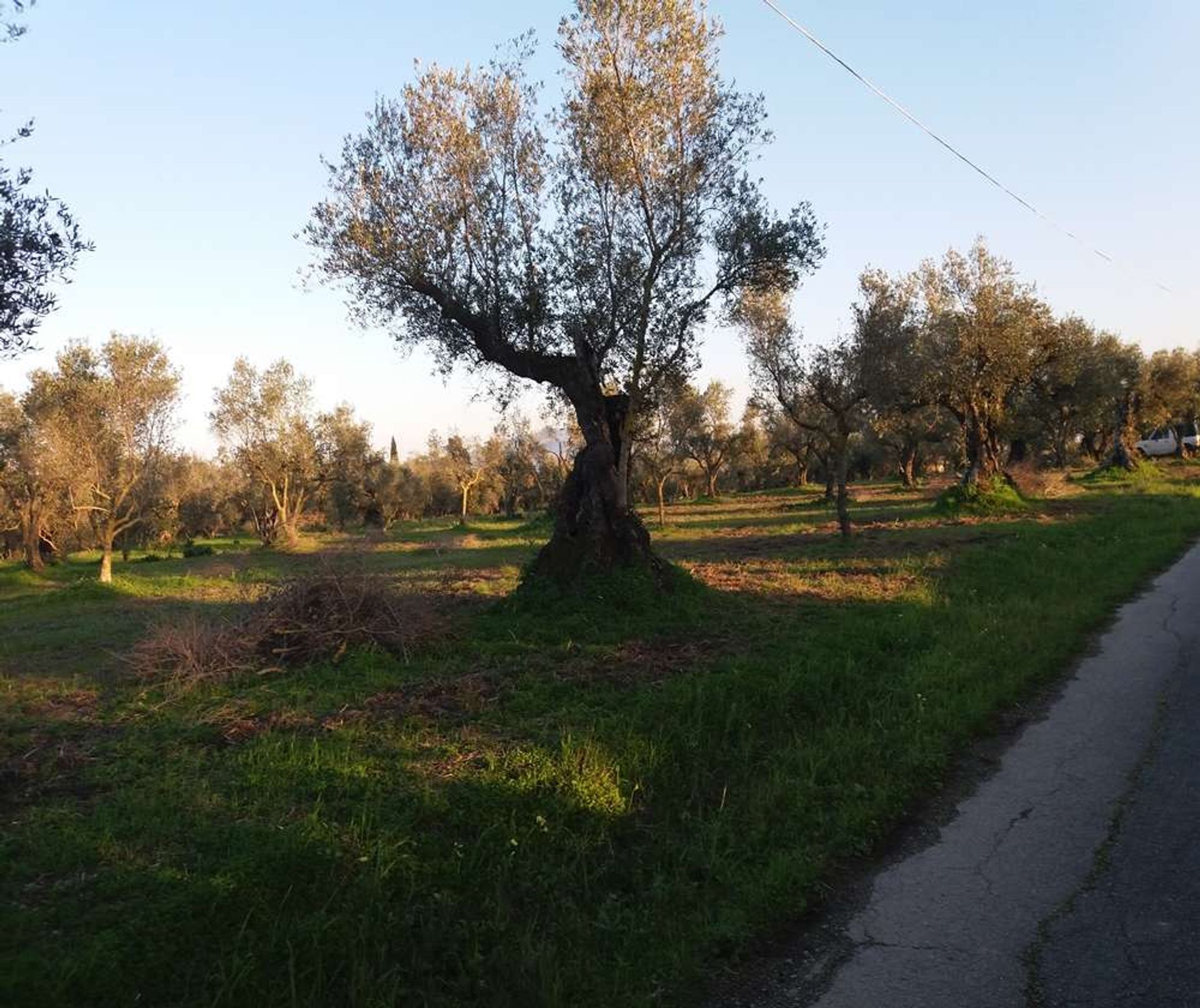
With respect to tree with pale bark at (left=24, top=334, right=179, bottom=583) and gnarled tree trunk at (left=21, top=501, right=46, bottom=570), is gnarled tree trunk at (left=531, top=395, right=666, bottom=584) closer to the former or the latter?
tree with pale bark at (left=24, top=334, right=179, bottom=583)

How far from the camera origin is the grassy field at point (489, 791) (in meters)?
3.84

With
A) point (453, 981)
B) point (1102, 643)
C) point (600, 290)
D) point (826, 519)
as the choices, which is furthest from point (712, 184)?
point (826, 519)

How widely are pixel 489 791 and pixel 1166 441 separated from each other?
228 ft

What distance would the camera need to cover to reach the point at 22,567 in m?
37.9

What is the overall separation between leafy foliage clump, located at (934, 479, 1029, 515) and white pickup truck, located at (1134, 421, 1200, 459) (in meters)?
37.5

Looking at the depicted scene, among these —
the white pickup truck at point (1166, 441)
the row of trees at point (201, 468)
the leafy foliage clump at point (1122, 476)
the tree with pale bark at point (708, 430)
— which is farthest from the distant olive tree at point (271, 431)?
the white pickup truck at point (1166, 441)

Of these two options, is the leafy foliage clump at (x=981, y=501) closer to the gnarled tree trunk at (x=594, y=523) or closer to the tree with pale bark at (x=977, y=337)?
the tree with pale bark at (x=977, y=337)

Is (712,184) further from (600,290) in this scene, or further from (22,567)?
(22,567)

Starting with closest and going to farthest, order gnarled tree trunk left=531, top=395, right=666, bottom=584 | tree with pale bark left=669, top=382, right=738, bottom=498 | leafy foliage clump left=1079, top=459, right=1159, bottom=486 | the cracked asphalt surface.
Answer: the cracked asphalt surface → gnarled tree trunk left=531, top=395, right=666, bottom=584 → leafy foliage clump left=1079, top=459, right=1159, bottom=486 → tree with pale bark left=669, top=382, right=738, bottom=498

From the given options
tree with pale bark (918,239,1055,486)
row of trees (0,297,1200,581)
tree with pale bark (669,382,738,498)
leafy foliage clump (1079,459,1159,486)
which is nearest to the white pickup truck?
row of trees (0,297,1200,581)

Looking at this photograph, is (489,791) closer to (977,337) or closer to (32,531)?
(977,337)

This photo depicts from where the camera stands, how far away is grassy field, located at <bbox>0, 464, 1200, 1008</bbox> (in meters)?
3.84

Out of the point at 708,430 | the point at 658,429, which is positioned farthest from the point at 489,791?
the point at 708,430

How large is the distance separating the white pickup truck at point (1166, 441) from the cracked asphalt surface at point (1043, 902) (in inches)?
2466
